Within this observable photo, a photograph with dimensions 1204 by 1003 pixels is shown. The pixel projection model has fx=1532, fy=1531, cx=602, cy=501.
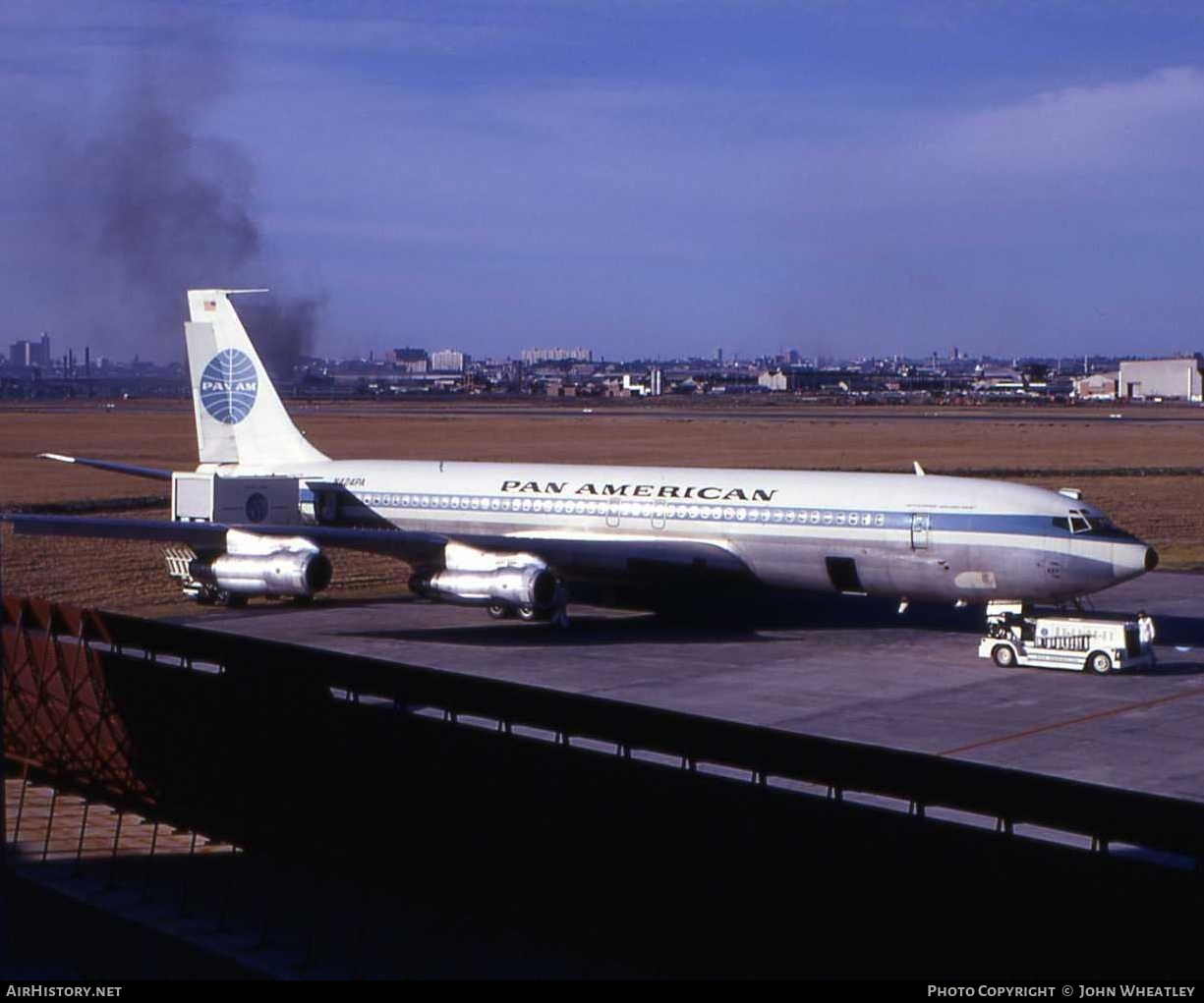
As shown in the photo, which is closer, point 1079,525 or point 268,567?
point 1079,525

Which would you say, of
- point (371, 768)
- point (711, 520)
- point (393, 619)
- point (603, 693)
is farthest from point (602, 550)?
point (371, 768)

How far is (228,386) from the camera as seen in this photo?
146 feet

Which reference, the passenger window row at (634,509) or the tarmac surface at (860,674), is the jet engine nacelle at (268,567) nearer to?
the tarmac surface at (860,674)

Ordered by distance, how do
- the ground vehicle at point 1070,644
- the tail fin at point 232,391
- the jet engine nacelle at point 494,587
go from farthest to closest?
1. the tail fin at point 232,391
2. the jet engine nacelle at point 494,587
3. the ground vehicle at point 1070,644

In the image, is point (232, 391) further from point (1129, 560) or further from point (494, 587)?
point (1129, 560)

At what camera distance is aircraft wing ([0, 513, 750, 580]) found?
1372 inches

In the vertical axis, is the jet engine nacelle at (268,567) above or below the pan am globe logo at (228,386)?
below

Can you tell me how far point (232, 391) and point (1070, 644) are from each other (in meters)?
25.1

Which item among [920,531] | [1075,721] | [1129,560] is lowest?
[1075,721]

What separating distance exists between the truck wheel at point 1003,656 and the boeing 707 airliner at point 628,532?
150 cm

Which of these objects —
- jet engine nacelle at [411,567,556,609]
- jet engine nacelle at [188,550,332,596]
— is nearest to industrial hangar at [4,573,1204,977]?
jet engine nacelle at [411,567,556,609]

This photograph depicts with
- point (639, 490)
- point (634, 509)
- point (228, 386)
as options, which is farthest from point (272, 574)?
point (228, 386)

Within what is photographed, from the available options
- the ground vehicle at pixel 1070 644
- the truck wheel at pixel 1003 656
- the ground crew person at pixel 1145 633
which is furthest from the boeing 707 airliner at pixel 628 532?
the truck wheel at pixel 1003 656

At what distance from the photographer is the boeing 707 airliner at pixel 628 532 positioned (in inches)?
1277
